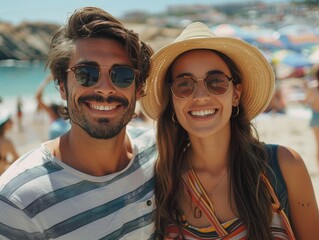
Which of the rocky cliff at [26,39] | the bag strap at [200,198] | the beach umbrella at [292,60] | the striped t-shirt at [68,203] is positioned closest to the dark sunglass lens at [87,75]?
the striped t-shirt at [68,203]

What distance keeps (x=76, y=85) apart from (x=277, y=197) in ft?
4.01

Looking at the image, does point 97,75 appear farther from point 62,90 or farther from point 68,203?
point 68,203

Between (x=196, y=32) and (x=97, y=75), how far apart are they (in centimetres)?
65

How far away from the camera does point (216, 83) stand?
210 cm

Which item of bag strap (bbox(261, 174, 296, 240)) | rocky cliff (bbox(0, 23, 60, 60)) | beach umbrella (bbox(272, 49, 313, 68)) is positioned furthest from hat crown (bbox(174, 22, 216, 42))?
rocky cliff (bbox(0, 23, 60, 60))

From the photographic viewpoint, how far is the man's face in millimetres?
1955

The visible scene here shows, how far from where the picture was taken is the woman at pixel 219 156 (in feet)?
6.54

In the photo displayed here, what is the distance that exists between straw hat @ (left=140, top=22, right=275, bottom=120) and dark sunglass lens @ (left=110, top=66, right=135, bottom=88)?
0.93 feet

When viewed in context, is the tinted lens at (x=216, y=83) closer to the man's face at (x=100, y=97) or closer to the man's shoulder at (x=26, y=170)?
the man's face at (x=100, y=97)

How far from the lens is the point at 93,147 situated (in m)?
2.03

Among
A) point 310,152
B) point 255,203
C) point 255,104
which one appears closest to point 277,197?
point 255,203

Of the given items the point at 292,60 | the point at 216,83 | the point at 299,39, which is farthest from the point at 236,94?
the point at 299,39

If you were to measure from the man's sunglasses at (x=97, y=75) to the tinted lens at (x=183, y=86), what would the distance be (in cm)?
28

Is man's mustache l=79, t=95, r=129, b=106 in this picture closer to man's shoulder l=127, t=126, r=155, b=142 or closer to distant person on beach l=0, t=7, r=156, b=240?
distant person on beach l=0, t=7, r=156, b=240
